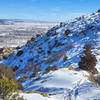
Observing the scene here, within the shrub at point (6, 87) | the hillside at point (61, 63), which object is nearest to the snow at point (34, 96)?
the hillside at point (61, 63)

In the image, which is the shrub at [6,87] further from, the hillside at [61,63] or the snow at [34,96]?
the hillside at [61,63]

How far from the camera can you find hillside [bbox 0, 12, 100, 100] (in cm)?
1662

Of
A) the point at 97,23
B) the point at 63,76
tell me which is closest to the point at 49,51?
the point at 97,23

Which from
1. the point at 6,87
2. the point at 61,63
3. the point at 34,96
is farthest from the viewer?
the point at 61,63

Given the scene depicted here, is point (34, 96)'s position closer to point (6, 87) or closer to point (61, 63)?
point (6, 87)

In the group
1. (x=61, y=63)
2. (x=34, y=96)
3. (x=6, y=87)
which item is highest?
(x=6, y=87)

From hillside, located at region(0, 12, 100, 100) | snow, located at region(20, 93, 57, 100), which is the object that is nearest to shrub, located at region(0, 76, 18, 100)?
snow, located at region(20, 93, 57, 100)

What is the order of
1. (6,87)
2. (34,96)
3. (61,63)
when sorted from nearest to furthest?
(6,87) < (34,96) < (61,63)

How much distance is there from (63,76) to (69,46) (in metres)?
16.7

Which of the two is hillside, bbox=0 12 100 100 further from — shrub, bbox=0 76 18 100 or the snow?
shrub, bbox=0 76 18 100

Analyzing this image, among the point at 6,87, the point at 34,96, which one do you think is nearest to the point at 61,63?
the point at 34,96

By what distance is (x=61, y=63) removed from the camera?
1117 inches

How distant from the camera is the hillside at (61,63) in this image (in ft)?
54.5

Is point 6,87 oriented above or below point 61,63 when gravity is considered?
above
